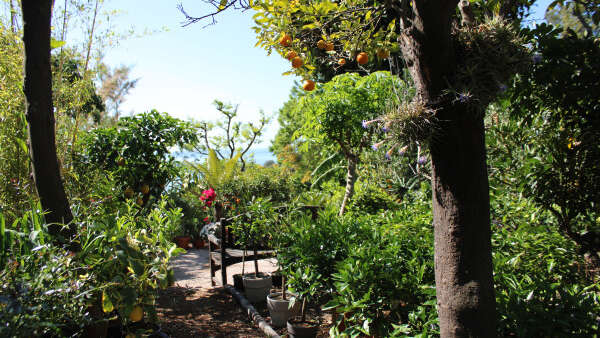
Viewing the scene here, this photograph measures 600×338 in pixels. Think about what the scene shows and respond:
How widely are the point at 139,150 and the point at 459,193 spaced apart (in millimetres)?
3713

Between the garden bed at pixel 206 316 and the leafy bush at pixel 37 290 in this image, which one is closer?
the leafy bush at pixel 37 290

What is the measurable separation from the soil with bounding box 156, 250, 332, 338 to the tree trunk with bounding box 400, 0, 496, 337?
226 centimetres

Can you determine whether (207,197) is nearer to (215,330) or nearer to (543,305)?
(215,330)

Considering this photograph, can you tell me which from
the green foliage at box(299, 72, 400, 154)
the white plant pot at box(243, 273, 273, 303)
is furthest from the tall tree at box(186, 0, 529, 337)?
the white plant pot at box(243, 273, 273, 303)

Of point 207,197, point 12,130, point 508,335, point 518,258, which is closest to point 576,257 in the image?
point 518,258

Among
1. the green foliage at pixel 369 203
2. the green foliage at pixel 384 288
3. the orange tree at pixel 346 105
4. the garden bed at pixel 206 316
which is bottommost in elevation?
the garden bed at pixel 206 316

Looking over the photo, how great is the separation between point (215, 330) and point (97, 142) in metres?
2.46

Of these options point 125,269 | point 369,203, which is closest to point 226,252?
point 369,203

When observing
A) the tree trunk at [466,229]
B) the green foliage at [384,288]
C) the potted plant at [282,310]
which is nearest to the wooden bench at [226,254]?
the potted plant at [282,310]

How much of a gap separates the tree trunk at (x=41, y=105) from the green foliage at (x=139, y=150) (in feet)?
7.05

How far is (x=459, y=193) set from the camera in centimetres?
156

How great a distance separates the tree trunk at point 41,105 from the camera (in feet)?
5.85

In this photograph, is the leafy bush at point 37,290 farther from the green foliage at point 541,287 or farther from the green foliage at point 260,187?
the green foliage at point 260,187

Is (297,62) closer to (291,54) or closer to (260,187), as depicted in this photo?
(291,54)
